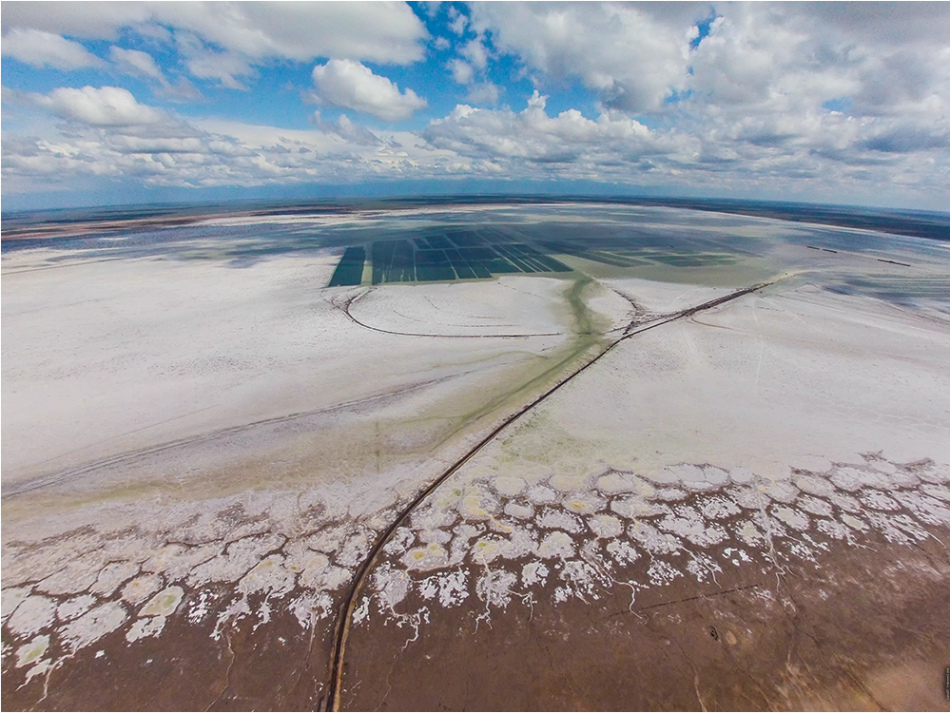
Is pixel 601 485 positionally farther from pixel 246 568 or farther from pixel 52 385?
pixel 52 385

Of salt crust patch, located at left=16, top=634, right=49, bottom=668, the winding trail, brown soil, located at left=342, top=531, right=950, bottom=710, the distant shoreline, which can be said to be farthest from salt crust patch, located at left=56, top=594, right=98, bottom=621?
the distant shoreline

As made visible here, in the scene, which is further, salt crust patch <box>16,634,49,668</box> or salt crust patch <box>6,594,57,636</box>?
salt crust patch <box>6,594,57,636</box>

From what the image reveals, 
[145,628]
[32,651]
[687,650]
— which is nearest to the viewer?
[32,651]

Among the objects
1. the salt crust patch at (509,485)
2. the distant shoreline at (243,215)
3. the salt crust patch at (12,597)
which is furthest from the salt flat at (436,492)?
the distant shoreline at (243,215)

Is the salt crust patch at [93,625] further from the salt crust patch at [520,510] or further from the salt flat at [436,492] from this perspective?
the salt crust patch at [520,510]

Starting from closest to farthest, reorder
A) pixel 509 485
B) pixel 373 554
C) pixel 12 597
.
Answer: pixel 12 597
pixel 373 554
pixel 509 485

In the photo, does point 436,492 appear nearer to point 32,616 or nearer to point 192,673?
point 192,673

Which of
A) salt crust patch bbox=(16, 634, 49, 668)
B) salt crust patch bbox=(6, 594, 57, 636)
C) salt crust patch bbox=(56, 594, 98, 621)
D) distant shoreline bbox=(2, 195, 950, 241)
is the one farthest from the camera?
distant shoreline bbox=(2, 195, 950, 241)

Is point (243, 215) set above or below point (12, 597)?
below

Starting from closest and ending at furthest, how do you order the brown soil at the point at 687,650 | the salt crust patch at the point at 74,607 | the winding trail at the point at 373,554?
the brown soil at the point at 687,650
the winding trail at the point at 373,554
the salt crust patch at the point at 74,607

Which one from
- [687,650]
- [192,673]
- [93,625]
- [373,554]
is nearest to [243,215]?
[93,625]

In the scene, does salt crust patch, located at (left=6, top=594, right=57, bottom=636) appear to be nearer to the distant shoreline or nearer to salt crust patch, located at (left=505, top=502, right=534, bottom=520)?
salt crust patch, located at (left=505, top=502, right=534, bottom=520)
